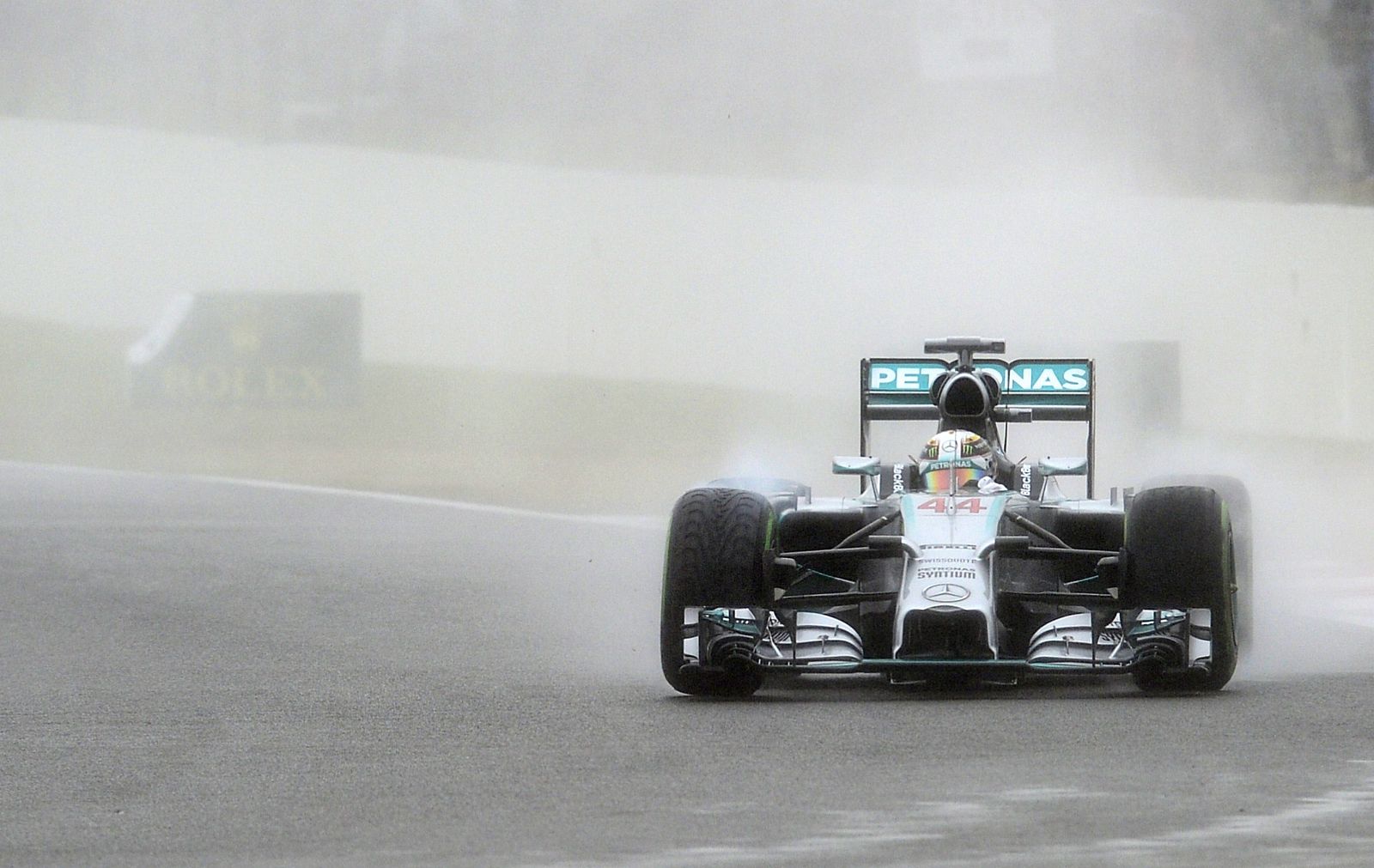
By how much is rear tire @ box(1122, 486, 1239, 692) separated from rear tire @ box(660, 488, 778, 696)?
1.48 metres

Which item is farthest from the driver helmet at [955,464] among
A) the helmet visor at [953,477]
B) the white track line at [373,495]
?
the white track line at [373,495]

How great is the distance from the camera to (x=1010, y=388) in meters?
12.4

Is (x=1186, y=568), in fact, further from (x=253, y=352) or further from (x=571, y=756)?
(x=253, y=352)

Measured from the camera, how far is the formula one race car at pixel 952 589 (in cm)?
966

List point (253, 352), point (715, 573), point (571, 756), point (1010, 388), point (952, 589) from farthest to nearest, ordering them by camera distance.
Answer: point (253, 352)
point (1010, 388)
point (715, 573)
point (952, 589)
point (571, 756)

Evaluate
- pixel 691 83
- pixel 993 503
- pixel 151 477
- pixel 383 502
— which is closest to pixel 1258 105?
pixel 691 83

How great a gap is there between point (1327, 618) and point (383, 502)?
41.3 ft

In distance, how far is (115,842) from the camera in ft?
22.2

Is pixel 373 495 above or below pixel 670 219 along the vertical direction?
below

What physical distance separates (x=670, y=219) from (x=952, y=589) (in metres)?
22.1

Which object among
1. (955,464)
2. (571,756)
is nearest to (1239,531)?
(955,464)

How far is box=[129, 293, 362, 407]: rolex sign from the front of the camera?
2894 centimetres

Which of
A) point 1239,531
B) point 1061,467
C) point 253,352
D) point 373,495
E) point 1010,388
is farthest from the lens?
point 253,352

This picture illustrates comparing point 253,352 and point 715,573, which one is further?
point 253,352
